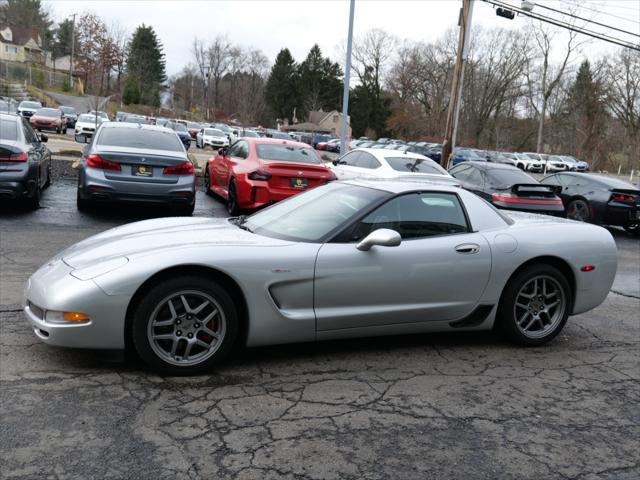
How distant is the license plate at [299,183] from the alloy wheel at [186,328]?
6745 mm

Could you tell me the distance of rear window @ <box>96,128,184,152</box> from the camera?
10023 mm

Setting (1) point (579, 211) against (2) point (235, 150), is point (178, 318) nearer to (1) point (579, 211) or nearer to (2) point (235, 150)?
(2) point (235, 150)

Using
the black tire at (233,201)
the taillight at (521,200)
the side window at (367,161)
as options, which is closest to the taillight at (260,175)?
the black tire at (233,201)

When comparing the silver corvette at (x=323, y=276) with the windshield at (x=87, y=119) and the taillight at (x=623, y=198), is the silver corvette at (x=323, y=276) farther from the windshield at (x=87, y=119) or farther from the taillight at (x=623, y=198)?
the windshield at (x=87, y=119)

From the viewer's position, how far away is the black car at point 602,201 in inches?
518

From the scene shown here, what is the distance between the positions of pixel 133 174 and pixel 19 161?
1671mm

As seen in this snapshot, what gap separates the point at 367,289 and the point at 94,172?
6.53m

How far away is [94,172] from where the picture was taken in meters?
9.40

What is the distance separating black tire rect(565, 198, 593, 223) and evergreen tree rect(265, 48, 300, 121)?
88.5 meters

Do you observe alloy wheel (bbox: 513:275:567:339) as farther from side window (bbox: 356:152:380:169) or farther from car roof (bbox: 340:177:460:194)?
side window (bbox: 356:152:380:169)

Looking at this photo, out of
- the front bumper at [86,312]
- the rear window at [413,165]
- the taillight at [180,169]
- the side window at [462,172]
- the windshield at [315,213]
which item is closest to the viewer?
the front bumper at [86,312]

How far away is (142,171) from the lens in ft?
31.2

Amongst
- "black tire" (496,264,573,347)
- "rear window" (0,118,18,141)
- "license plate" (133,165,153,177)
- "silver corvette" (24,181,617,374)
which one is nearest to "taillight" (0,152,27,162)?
"rear window" (0,118,18,141)

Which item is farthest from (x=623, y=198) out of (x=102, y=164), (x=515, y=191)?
(x=102, y=164)
